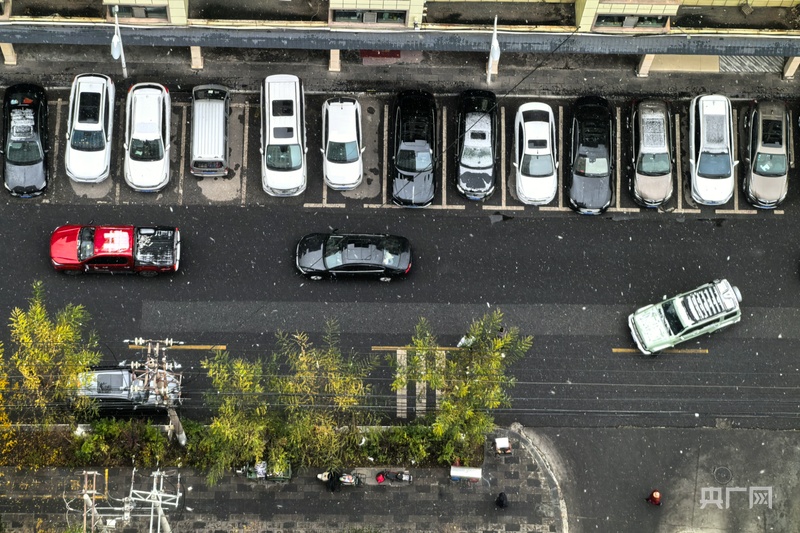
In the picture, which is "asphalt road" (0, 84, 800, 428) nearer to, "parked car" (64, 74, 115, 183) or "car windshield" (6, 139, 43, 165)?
"parked car" (64, 74, 115, 183)

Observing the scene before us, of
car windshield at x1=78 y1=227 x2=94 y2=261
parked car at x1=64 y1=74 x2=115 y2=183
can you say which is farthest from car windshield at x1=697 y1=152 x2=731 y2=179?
car windshield at x1=78 y1=227 x2=94 y2=261

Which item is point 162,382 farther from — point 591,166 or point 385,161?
point 591,166

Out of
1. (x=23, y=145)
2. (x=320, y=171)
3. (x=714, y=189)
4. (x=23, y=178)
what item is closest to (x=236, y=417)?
(x=320, y=171)

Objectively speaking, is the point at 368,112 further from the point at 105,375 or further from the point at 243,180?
the point at 105,375

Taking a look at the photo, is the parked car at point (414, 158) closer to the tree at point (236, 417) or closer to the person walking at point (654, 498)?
the tree at point (236, 417)

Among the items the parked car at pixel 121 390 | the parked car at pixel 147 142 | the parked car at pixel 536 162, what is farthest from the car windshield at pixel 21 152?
the parked car at pixel 536 162
